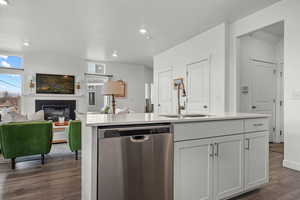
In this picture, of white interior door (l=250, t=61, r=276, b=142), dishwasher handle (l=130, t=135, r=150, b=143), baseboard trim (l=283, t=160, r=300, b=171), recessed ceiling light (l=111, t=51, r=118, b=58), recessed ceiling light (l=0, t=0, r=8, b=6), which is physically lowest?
baseboard trim (l=283, t=160, r=300, b=171)

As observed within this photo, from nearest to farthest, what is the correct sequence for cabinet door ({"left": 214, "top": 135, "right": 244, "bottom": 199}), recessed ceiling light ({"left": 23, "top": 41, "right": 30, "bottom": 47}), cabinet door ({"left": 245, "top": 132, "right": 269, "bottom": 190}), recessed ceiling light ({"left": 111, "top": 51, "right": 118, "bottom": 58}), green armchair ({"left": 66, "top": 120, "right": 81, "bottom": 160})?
1. cabinet door ({"left": 214, "top": 135, "right": 244, "bottom": 199})
2. cabinet door ({"left": 245, "top": 132, "right": 269, "bottom": 190})
3. green armchair ({"left": 66, "top": 120, "right": 81, "bottom": 160})
4. recessed ceiling light ({"left": 23, "top": 41, "right": 30, "bottom": 47})
5. recessed ceiling light ({"left": 111, "top": 51, "right": 118, "bottom": 58})

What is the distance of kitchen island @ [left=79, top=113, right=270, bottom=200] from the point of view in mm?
1402

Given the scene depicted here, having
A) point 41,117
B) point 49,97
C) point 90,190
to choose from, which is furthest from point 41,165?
point 49,97

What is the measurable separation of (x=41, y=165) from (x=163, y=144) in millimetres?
2631

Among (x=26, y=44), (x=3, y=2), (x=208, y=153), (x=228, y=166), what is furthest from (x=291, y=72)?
(x=26, y=44)

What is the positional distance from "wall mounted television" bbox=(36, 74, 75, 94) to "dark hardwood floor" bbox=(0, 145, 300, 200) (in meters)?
3.65

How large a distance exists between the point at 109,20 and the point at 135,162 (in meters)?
3.17

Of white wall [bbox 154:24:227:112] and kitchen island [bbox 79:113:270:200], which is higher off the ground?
white wall [bbox 154:24:227:112]

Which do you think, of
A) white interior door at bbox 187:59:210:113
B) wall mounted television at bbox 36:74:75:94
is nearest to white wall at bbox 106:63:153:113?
wall mounted television at bbox 36:74:75:94

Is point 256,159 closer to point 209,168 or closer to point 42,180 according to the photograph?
point 209,168

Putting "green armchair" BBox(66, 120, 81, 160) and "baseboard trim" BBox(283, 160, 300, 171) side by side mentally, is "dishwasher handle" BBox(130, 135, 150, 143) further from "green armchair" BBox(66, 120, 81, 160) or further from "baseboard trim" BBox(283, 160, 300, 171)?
"baseboard trim" BBox(283, 160, 300, 171)

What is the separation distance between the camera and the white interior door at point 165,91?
5.77 meters

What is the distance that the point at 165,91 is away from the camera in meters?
6.02

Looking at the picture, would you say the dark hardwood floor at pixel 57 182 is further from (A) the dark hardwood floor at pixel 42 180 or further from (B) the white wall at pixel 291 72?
(B) the white wall at pixel 291 72
